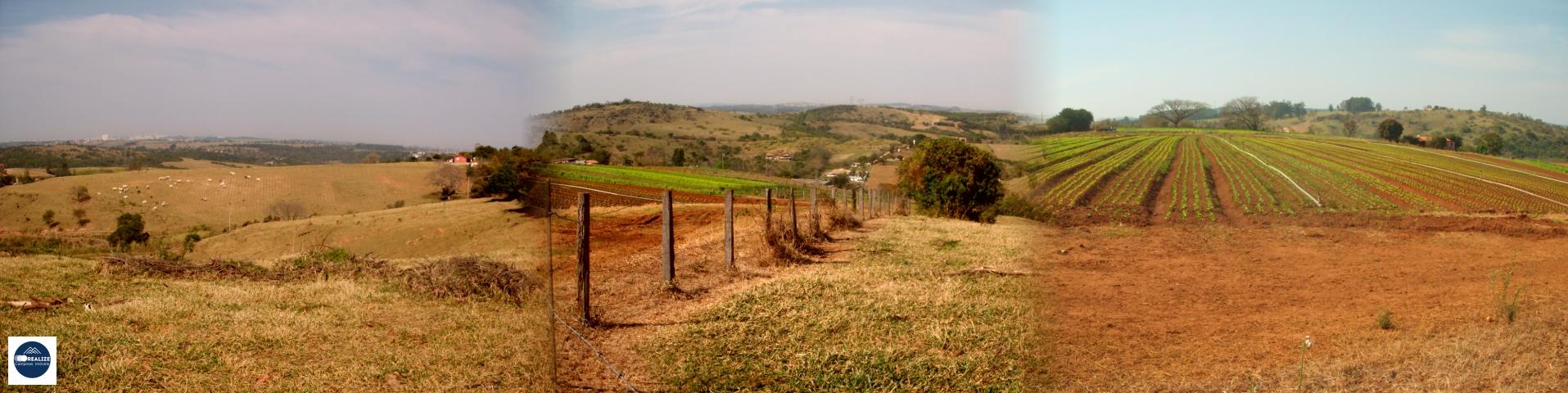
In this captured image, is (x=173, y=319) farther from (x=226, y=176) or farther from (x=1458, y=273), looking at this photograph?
(x=226, y=176)

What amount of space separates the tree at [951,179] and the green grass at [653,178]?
9.47 feet

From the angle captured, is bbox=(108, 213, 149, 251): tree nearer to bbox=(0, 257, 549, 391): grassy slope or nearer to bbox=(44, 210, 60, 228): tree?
bbox=(44, 210, 60, 228): tree

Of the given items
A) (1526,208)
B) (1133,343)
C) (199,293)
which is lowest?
(199,293)

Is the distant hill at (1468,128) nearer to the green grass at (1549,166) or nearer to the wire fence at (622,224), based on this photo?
the green grass at (1549,166)

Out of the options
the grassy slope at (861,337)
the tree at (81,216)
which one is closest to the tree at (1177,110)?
the grassy slope at (861,337)

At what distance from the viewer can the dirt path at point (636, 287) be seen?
4.44m

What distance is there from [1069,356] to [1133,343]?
44 cm

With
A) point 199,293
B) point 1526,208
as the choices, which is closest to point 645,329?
point 199,293

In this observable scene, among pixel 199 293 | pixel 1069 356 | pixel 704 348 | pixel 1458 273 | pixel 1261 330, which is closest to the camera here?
pixel 1069 356

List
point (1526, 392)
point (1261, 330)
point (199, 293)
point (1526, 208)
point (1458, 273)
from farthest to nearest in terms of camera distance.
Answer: point (199, 293) < point (1526, 208) < point (1458, 273) < point (1261, 330) < point (1526, 392)

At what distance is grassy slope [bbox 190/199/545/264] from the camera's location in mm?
10438

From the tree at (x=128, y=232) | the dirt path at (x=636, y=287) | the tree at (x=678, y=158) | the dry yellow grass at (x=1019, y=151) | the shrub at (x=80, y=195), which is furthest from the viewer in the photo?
the tree at (x=678, y=158)

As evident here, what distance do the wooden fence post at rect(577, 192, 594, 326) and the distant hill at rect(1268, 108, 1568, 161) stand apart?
6.17m

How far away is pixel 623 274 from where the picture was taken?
26.5 ft
